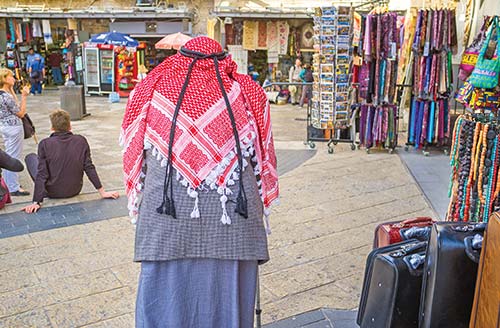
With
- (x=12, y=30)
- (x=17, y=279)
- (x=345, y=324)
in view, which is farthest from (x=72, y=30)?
(x=345, y=324)

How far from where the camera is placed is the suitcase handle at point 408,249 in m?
2.32

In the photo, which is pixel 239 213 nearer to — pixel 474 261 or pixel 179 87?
pixel 179 87

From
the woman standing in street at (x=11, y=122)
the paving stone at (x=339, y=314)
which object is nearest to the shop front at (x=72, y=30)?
the woman standing in street at (x=11, y=122)

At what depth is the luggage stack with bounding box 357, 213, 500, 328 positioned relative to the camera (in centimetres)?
187

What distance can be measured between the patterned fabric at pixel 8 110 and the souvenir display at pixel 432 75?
5.29m

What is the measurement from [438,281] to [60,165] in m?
4.37

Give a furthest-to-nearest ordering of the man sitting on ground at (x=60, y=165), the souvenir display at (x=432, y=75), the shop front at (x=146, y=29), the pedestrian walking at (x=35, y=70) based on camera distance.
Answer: the pedestrian walking at (x=35, y=70)
the shop front at (x=146, y=29)
the souvenir display at (x=432, y=75)
the man sitting on ground at (x=60, y=165)

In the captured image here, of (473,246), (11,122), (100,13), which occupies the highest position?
(100,13)

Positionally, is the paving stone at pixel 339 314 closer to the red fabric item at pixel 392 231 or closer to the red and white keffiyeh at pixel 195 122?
the red fabric item at pixel 392 231

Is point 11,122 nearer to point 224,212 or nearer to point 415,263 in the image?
point 224,212

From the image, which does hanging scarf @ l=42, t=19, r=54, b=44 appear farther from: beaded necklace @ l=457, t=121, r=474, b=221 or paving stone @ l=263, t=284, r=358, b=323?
beaded necklace @ l=457, t=121, r=474, b=221

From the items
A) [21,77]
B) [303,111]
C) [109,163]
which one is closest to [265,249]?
[109,163]

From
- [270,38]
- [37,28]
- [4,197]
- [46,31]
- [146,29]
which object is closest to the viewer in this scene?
[4,197]

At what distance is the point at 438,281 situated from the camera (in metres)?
2.03
